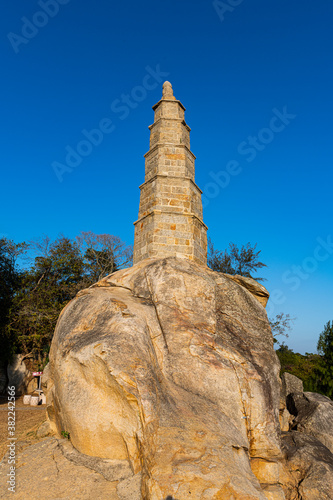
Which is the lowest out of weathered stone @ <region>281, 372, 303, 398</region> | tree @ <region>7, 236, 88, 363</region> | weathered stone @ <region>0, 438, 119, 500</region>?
weathered stone @ <region>0, 438, 119, 500</region>

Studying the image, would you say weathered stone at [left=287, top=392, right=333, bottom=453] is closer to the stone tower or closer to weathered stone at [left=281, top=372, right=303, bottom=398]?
weathered stone at [left=281, top=372, right=303, bottom=398]

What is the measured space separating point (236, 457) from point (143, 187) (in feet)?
25.8

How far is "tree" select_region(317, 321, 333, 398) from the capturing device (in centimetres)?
1696

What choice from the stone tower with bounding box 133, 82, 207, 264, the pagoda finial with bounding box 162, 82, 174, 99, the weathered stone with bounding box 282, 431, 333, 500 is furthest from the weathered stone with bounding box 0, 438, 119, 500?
the pagoda finial with bounding box 162, 82, 174, 99

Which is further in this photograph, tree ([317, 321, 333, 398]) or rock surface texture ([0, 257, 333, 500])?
tree ([317, 321, 333, 398])

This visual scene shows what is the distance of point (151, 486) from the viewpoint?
3.99m

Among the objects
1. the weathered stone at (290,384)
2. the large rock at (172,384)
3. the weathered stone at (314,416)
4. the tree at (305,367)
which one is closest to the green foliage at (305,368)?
the tree at (305,367)

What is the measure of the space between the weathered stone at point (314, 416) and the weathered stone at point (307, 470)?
1.64 meters

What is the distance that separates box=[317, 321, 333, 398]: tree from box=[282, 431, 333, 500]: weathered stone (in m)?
10.9

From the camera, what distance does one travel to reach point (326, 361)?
18094mm

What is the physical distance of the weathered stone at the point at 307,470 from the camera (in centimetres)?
613

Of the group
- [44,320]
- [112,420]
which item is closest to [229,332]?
[112,420]

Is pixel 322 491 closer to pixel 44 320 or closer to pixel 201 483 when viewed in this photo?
pixel 201 483

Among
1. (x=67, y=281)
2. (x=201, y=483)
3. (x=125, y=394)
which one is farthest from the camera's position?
(x=67, y=281)
